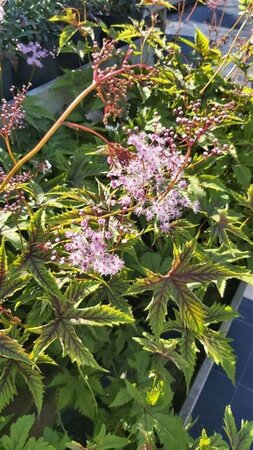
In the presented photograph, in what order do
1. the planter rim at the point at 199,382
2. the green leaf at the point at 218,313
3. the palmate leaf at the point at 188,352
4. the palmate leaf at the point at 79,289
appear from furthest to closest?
the planter rim at the point at 199,382, the green leaf at the point at 218,313, the palmate leaf at the point at 188,352, the palmate leaf at the point at 79,289

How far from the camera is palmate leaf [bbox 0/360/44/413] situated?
1.09 m

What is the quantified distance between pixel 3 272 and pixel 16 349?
6.6 inches

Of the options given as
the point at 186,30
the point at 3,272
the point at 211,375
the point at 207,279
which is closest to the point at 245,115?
the point at 211,375

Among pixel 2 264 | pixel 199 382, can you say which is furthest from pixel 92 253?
pixel 199 382

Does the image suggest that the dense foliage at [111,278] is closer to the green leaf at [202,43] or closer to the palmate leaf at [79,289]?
the palmate leaf at [79,289]

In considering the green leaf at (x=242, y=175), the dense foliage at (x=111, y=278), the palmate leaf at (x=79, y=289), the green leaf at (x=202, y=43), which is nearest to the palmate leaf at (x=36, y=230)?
the dense foliage at (x=111, y=278)

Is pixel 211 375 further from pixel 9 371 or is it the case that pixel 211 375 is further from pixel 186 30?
pixel 186 30

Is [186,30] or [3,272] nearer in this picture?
[3,272]

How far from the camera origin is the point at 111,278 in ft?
4.26

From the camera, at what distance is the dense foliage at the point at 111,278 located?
3.47 feet

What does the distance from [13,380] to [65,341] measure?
14 centimetres

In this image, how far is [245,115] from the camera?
2.11 m

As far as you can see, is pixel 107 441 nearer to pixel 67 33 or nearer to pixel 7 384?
pixel 7 384

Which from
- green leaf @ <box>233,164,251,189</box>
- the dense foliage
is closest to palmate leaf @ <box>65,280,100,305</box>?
the dense foliage
